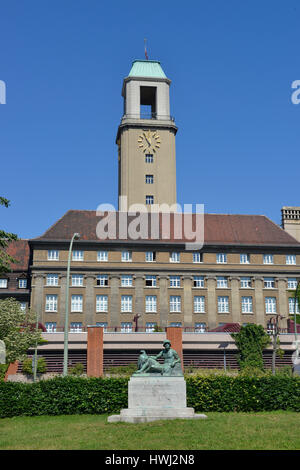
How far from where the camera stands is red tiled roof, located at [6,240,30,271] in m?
66.4

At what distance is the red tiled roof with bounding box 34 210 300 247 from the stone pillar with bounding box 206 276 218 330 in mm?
4367

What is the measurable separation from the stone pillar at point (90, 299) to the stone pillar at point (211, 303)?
12.8m

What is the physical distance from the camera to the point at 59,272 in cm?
5931

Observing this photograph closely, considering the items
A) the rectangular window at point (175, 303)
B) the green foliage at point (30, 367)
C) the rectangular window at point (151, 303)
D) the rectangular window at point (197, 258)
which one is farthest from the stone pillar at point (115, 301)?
the green foliage at point (30, 367)

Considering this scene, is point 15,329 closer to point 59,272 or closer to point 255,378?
point 59,272

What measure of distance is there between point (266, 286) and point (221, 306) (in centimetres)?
595

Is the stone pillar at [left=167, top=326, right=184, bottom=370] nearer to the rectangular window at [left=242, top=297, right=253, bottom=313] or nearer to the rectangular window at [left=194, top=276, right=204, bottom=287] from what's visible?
the rectangular window at [left=194, top=276, right=204, bottom=287]

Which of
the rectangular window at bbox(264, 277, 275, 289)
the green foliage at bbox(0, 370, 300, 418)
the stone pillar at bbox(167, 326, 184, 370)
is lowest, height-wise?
the green foliage at bbox(0, 370, 300, 418)

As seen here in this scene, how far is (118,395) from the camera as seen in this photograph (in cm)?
2403

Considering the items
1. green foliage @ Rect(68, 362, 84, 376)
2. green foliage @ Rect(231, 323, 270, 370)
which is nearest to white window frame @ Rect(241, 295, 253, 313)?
green foliage @ Rect(231, 323, 270, 370)

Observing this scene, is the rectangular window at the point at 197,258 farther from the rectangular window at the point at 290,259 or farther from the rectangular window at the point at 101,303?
the rectangular window at the point at 101,303

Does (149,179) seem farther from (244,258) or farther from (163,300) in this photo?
(163,300)

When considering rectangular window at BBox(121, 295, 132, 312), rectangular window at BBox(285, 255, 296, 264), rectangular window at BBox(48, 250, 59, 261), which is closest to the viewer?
rectangular window at BBox(121, 295, 132, 312)

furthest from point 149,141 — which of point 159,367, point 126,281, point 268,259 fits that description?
point 159,367
